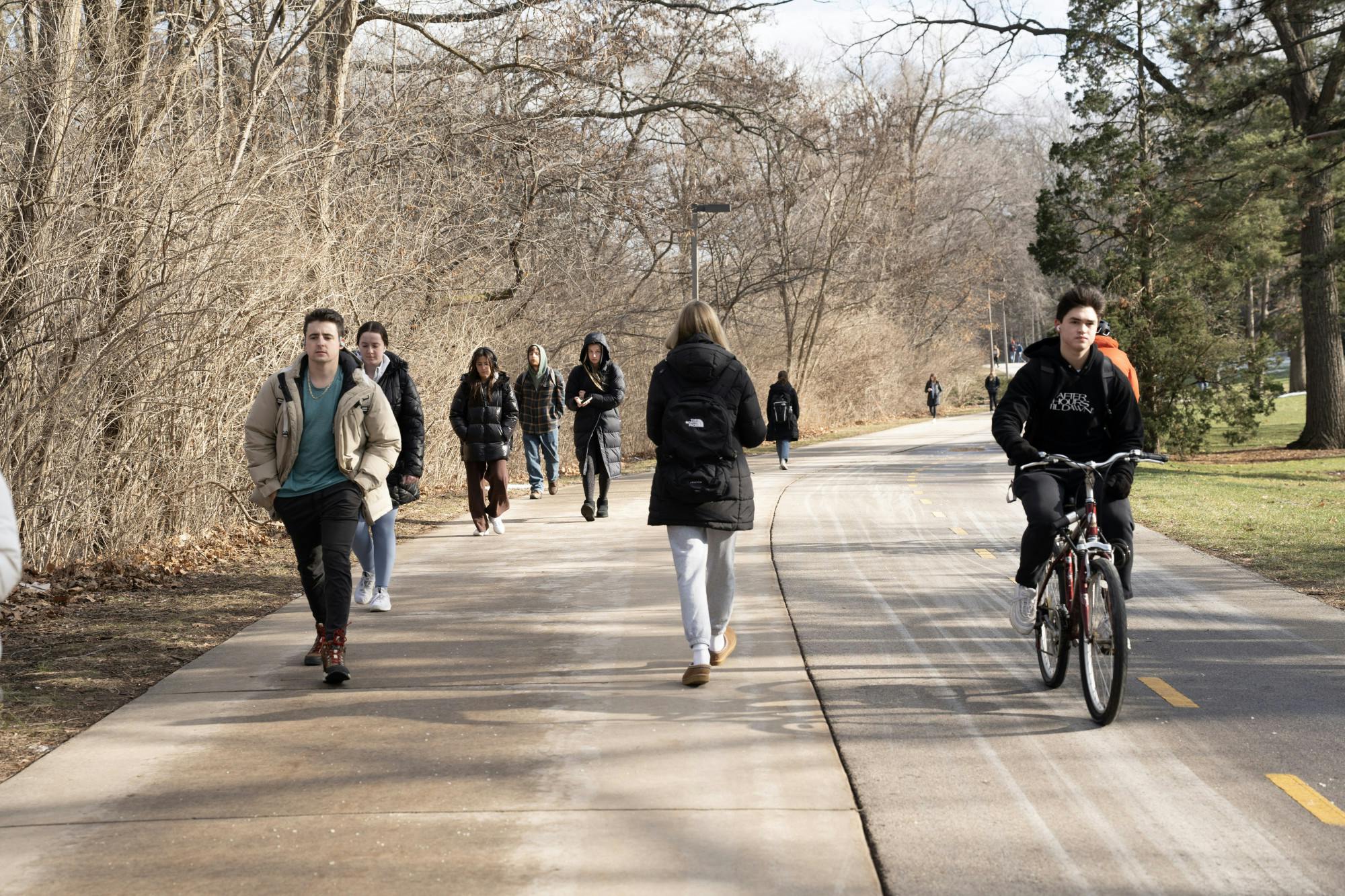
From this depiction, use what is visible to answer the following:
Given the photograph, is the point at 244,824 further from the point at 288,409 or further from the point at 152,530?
the point at 152,530

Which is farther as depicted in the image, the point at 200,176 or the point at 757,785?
the point at 200,176

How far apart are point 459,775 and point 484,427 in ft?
25.0

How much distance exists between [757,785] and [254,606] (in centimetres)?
528

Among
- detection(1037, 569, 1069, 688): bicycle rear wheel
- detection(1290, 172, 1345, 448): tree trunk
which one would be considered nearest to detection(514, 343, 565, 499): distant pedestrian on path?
detection(1037, 569, 1069, 688): bicycle rear wheel

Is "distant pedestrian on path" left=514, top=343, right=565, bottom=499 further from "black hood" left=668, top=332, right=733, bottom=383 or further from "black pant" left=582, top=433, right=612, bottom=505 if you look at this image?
"black hood" left=668, top=332, right=733, bottom=383

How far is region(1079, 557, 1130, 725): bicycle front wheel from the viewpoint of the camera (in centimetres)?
548

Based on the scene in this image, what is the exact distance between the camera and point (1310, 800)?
15.2 ft

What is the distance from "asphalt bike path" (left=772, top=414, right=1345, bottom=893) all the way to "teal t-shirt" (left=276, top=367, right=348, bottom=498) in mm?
2660

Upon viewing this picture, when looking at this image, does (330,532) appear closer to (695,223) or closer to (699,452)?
(699,452)

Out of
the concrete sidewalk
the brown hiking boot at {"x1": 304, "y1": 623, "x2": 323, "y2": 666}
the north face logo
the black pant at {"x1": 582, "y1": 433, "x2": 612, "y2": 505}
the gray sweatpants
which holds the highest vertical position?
the north face logo

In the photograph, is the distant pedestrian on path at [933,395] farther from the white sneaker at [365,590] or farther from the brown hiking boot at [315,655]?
the brown hiking boot at [315,655]

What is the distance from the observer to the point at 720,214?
3641 cm

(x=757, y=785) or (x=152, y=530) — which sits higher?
(x=152, y=530)

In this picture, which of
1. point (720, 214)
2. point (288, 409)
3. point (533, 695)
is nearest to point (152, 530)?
point (288, 409)
